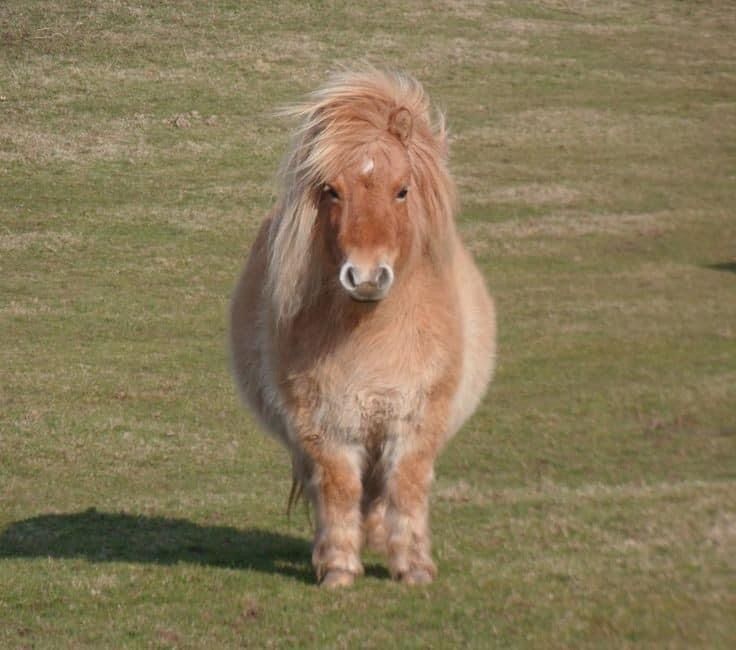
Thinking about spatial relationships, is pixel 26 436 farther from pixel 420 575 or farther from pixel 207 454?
pixel 420 575

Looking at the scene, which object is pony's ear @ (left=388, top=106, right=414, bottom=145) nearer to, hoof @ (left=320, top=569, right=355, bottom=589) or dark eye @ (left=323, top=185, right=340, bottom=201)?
dark eye @ (left=323, top=185, right=340, bottom=201)

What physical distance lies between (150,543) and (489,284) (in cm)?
1461

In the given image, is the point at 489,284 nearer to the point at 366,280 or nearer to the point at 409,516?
the point at 409,516

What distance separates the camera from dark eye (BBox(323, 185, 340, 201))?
756 cm

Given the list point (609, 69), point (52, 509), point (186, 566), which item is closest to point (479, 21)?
point (609, 69)

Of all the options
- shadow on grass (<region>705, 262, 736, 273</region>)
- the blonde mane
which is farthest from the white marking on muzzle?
shadow on grass (<region>705, 262, 736, 273</region>)

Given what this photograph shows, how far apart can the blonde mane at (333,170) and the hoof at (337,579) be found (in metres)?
1.43

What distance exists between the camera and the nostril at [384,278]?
718cm

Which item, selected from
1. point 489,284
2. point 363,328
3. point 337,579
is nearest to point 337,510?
point 337,579

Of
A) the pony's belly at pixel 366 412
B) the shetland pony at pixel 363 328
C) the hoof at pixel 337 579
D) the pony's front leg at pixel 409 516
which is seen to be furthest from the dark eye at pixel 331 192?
the hoof at pixel 337 579

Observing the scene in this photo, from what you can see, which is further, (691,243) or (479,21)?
(479,21)

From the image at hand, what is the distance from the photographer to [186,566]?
351 inches

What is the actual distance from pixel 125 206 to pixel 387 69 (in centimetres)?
2122

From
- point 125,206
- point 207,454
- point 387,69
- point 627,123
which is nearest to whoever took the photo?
point 387,69
